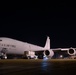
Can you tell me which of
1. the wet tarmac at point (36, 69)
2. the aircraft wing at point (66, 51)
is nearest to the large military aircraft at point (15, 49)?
the aircraft wing at point (66, 51)

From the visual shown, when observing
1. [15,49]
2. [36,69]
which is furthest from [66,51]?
[36,69]

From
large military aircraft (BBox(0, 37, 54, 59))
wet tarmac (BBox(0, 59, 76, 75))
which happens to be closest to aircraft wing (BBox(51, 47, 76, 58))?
large military aircraft (BBox(0, 37, 54, 59))

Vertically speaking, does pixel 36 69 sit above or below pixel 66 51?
below

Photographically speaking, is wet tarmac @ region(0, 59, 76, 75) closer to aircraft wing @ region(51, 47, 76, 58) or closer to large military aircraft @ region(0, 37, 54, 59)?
large military aircraft @ region(0, 37, 54, 59)

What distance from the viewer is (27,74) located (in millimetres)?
8500

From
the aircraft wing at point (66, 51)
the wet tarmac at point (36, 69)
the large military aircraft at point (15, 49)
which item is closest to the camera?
the wet tarmac at point (36, 69)

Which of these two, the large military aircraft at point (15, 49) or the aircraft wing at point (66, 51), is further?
the aircraft wing at point (66, 51)

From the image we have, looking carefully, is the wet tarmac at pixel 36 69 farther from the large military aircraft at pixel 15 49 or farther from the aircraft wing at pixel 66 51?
the aircraft wing at pixel 66 51

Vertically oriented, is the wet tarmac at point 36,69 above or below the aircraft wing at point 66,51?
below

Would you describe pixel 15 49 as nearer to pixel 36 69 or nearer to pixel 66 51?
pixel 66 51

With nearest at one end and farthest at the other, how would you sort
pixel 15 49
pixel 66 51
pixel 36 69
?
pixel 36 69 → pixel 15 49 → pixel 66 51

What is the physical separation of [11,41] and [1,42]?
3.45 m

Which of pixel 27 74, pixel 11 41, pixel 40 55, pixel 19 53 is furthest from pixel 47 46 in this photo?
pixel 27 74

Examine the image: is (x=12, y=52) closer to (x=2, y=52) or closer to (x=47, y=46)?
(x=2, y=52)
